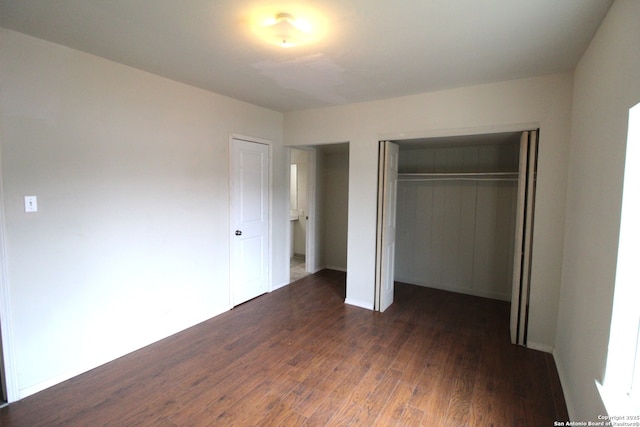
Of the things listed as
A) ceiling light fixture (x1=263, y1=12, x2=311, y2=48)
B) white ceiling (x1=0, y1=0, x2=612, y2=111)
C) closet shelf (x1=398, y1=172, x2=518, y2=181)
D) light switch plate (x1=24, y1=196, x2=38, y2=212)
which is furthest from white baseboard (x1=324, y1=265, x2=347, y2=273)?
light switch plate (x1=24, y1=196, x2=38, y2=212)

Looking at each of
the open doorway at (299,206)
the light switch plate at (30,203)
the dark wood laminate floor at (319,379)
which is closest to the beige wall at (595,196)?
the dark wood laminate floor at (319,379)

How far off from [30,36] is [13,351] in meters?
2.20

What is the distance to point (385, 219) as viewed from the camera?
12.1 ft

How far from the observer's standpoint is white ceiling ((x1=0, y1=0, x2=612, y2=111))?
174 centimetres

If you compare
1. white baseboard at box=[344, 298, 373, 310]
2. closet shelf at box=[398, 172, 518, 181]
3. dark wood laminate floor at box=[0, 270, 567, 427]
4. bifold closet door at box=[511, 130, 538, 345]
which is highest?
closet shelf at box=[398, 172, 518, 181]

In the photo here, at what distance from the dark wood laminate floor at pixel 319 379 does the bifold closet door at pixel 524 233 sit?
0.25 meters

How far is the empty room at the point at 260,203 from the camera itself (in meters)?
1.78

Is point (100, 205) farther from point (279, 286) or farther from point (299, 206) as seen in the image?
point (299, 206)

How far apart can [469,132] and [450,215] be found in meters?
1.65

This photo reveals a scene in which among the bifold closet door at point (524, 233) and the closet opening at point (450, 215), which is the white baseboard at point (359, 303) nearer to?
the closet opening at point (450, 215)

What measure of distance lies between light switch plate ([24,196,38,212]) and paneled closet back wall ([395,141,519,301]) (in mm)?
3998

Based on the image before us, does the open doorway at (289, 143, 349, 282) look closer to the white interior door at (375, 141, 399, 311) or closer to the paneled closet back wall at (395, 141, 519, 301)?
the paneled closet back wall at (395, 141, 519, 301)

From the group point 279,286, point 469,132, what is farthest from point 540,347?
point 279,286

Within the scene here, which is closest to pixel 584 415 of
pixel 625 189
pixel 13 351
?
pixel 625 189
